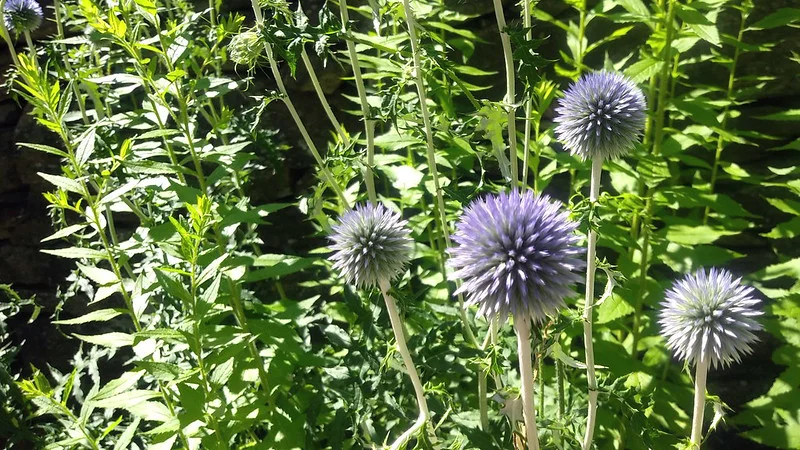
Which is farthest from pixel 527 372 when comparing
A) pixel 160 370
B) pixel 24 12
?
pixel 24 12

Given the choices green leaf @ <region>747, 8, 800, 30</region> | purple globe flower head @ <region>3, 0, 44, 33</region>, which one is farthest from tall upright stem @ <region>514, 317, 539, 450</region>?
purple globe flower head @ <region>3, 0, 44, 33</region>

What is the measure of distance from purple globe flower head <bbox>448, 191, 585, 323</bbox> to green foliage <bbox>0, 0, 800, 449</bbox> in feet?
0.22

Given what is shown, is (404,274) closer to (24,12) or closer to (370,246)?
(370,246)

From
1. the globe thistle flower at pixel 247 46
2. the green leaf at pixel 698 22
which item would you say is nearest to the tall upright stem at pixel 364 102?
the globe thistle flower at pixel 247 46

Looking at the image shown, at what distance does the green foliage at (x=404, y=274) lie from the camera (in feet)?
3.47

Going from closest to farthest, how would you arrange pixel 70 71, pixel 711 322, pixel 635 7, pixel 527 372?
pixel 527 372 → pixel 711 322 → pixel 70 71 → pixel 635 7

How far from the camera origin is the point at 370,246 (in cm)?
103

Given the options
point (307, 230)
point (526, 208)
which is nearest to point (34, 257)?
point (307, 230)

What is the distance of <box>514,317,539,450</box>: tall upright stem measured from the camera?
2.63 ft

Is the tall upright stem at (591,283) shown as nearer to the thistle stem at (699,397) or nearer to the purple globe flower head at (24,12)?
the thistle stem at (699,397)

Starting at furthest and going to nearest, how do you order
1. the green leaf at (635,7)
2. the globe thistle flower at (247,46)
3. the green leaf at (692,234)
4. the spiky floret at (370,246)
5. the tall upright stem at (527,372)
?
the green leaf at (692,234)
the green leaf at (635,7)
the globe thistle flower at (247,46)
the spiky floret at (370,246)
the tall upright stem at (527,372)

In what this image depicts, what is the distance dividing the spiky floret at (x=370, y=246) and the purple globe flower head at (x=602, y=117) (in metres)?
0.31

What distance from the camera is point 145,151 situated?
56.4 inches

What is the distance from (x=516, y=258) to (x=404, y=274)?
0.68 meters
